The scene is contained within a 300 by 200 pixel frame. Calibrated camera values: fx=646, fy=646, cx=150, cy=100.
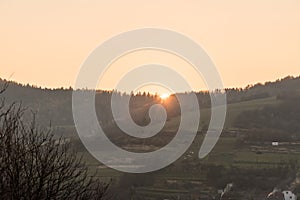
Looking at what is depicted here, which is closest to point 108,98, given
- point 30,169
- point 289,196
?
point 289,196

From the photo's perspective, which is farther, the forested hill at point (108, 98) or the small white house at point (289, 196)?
the forested hill at point (108, 98)

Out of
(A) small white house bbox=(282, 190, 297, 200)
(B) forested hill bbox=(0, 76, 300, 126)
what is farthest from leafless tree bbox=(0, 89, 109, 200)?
(B) forested hill bbox=(0, 76, 300, 126)

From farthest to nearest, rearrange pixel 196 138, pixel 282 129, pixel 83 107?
pixel 282 129 < pixel 196 138 < pixel 83 107

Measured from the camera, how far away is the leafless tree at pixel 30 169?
10109mm

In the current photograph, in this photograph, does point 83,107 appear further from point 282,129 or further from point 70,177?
point 70,177

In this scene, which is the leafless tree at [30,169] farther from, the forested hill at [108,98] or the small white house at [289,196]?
the forested hill at [108,98]

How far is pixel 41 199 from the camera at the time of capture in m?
10.4

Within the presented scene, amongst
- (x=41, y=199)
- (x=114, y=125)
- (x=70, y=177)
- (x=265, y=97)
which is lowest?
(x=41, y=199)

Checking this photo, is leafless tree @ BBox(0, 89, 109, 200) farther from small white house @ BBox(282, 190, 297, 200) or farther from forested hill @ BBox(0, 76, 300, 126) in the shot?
forested hill @ BBox(0, 76, 300, 126)

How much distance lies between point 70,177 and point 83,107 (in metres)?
62.5

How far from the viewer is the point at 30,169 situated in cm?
1045

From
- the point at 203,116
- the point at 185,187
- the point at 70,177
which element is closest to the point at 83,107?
the point at 185,187

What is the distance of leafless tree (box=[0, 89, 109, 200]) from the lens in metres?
10.1

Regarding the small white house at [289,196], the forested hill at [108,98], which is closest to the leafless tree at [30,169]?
the small white house at [289,196]
